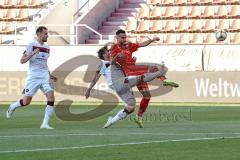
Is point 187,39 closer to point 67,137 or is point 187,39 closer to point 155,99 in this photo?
point 155,99

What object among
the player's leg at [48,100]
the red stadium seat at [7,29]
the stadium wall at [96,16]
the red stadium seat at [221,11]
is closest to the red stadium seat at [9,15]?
the red stadium seat at [7,29]

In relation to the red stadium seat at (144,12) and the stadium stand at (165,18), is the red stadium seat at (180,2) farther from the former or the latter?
the red stadium seat at (144,12)

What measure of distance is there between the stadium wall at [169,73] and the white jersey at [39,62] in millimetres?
13144

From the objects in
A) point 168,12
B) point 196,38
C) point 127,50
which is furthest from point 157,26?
point 127,50

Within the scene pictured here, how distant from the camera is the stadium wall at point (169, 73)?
103 ft

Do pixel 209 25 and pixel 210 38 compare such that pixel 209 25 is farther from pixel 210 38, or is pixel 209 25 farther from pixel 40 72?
pixel 40 72

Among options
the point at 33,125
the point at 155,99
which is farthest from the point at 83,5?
the point at 33,125

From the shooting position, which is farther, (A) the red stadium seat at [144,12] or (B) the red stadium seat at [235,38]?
(A) the red stadium seat at [144,12]

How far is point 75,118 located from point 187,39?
45.7 feet

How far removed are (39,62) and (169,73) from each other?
14373 mm

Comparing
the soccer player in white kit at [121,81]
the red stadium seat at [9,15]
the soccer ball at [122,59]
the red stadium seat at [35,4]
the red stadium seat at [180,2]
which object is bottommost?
the red stadium seat at [9,15]

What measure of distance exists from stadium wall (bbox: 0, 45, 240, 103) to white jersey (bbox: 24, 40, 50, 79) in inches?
517

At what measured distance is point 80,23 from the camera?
125 ft

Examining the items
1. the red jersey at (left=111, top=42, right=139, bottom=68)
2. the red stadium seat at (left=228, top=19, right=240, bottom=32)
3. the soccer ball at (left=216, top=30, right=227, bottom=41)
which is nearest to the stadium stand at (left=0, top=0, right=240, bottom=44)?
the red stadium seat at (left=228, top=19, right=240, bottom=32)
